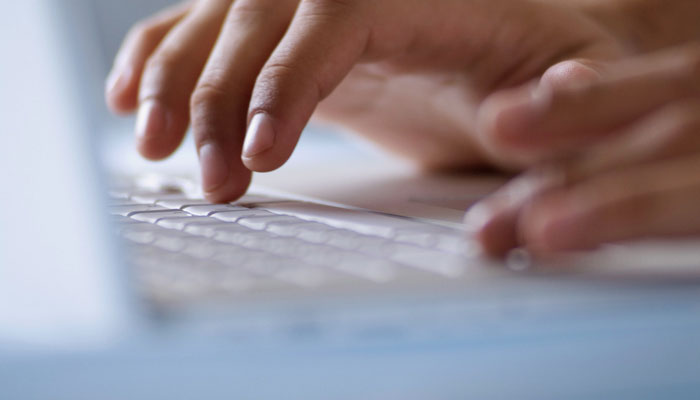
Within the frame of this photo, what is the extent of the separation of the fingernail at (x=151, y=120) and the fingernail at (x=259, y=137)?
0.55ft

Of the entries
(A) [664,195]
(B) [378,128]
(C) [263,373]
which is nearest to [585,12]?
(B) [378,128]

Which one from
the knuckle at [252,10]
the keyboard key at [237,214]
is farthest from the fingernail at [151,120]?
the keyboard key at [237,214]

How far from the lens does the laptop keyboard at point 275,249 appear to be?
0.27 m

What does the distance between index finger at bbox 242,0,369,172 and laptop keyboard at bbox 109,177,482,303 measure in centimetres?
6

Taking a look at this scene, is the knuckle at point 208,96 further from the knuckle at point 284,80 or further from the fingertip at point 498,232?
the fingertip at point 498,232

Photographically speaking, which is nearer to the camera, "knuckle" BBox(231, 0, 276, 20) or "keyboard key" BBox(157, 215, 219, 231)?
"keyboard key" BBox(157, 215, 219, 231)

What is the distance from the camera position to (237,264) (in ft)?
0.97

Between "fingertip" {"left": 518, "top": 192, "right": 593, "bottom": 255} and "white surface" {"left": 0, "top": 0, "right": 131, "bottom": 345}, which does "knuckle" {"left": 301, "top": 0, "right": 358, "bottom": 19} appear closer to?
"white surface" {"left": 0, "top": 0, "right": 131, "bottom": 345}

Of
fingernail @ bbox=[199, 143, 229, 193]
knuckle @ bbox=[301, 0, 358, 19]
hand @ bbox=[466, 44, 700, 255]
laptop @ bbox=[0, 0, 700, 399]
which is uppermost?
knuckle @ bbox=[301, 0, 358, 19]

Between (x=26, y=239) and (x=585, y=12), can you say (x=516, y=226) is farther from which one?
(x=585, y=12)

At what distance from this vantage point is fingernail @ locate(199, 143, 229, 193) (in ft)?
1.71

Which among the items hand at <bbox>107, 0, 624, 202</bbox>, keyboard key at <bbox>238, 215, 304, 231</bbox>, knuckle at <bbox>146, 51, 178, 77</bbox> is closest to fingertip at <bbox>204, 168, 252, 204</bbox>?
hand at <bbox>107, 0, 624, 202</bbox>

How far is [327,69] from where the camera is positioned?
576 mm

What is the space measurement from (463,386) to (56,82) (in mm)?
285
